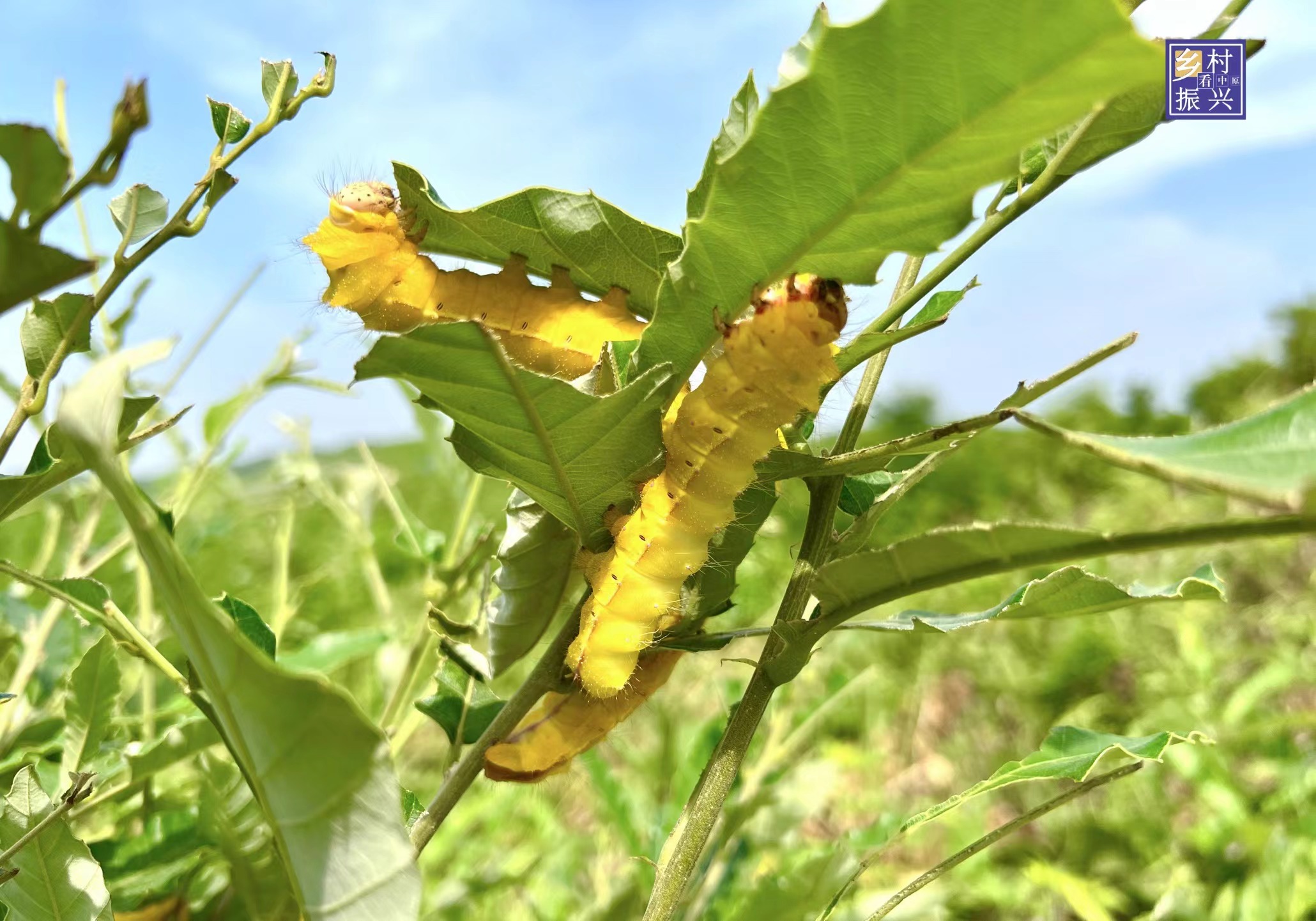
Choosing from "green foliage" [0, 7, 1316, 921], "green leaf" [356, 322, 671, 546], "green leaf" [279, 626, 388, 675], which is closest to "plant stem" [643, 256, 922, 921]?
"green foliage" [0, 7, 1316, 921]

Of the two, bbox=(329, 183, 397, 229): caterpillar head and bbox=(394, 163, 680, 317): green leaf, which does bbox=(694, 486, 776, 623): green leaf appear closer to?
bbox=(394, 163, 680, 317): green leaf

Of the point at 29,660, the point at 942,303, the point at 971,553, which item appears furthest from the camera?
the point at 29,660

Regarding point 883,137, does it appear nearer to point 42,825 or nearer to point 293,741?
point 293,741

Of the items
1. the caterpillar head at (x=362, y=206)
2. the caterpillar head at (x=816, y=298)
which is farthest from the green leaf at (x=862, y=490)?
the caterpillar head at (x=362, y=206)

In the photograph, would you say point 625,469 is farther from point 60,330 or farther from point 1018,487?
point 1018,487

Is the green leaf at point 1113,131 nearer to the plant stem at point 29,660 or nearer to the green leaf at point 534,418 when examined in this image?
the green leaf at point 534,418

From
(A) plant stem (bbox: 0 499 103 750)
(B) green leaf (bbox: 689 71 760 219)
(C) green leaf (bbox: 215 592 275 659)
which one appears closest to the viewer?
(B) green leaf (bbox: 689 71 760 219)

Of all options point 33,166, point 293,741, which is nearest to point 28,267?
point 33,166
